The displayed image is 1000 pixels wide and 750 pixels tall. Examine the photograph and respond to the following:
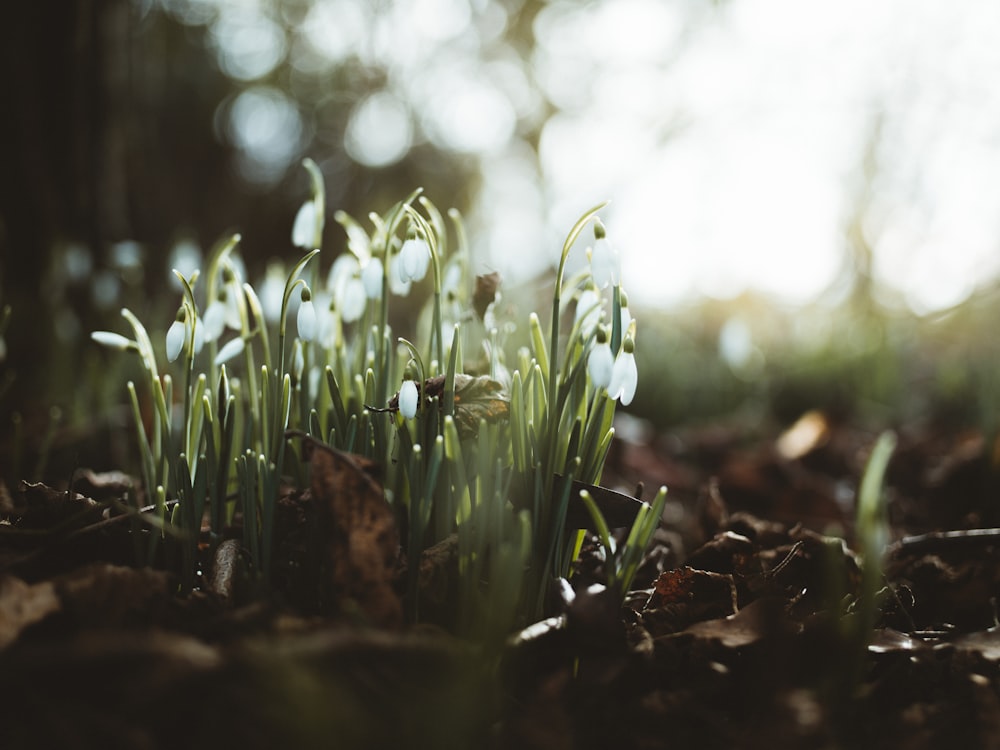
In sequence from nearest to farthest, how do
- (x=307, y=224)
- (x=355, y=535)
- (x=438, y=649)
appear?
(x=438, y=649)
(x=355, y=535)
(x=307, y=224)

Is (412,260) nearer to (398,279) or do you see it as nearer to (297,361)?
(398,279)

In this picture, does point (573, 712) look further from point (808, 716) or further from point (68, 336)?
point (68, 336)

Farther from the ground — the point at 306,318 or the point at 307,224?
the point at 307,224

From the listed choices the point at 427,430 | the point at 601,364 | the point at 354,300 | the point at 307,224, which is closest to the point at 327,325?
the point at 354,300

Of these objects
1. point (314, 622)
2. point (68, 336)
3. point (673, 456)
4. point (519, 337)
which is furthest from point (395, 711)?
point (68, 336)

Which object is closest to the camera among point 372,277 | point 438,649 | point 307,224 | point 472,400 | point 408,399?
point 438,649

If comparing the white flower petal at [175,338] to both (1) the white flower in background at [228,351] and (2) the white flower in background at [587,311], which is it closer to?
(1) the white flower in background at [228,351]

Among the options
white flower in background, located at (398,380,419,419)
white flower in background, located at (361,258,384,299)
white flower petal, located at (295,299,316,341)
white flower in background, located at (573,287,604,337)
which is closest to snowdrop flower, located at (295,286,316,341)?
white flower petal, located at (295,299,316,341)

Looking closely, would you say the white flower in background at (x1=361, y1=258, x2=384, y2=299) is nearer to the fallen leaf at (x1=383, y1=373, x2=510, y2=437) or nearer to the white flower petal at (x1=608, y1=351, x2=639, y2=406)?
the fallen leaf at (x1=383, y1=373, x2=510, y2=437)
